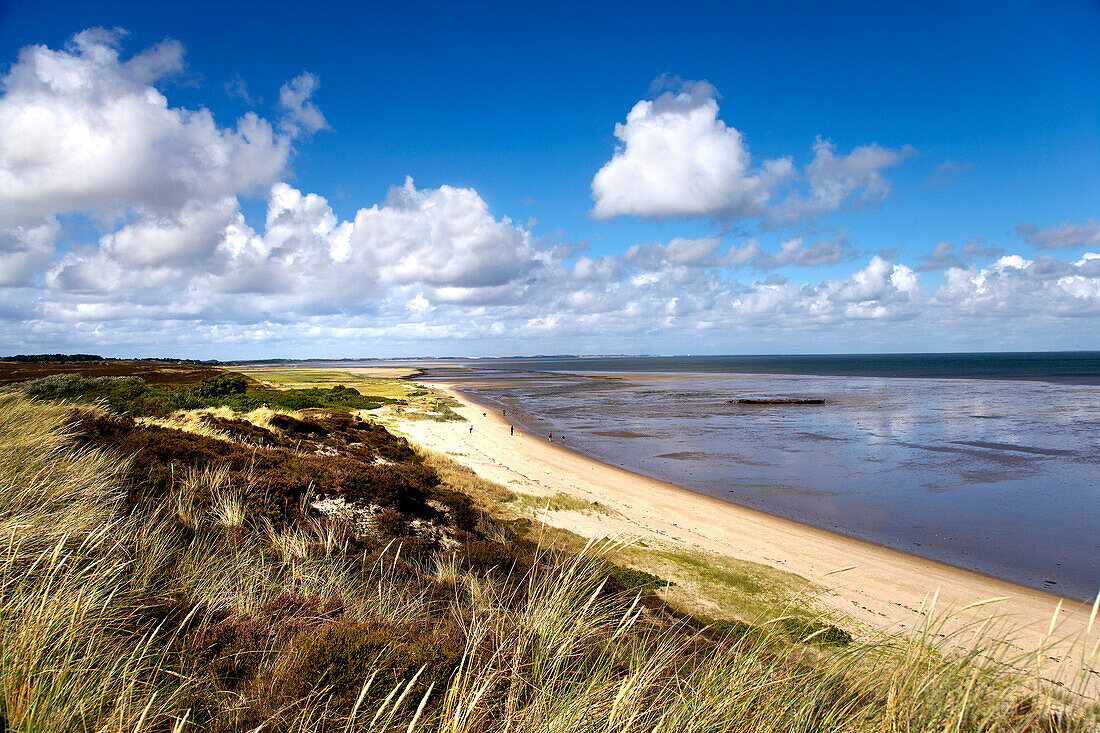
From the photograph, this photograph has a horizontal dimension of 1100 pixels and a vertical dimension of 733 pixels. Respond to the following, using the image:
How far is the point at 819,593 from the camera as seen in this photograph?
33.0 ft

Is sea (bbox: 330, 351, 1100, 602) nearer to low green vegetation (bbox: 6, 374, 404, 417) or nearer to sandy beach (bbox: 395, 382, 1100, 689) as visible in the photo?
sandy beach (bbox: 395, 382, 1100, 689)

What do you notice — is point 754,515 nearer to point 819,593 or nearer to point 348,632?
point 819,593

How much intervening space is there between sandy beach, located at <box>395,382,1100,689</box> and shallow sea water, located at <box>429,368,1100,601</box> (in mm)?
1255

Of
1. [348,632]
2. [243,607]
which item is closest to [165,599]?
[243,607]

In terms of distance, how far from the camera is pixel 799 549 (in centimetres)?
1324

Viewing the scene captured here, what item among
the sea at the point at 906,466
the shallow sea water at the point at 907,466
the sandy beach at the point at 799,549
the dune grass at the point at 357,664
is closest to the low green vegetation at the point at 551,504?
the sandy beach at the point at 799,549

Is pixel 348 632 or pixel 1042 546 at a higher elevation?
pixel 348 632

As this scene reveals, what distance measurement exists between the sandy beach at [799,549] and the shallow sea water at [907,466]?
1255 mm

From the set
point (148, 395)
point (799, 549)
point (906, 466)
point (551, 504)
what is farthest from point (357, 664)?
point (906, 466)

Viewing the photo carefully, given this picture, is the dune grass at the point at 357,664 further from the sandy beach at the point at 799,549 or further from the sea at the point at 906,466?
the sea at the point at 906,466

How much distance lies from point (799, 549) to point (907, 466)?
14345 millimetres

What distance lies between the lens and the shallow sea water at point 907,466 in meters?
14.5

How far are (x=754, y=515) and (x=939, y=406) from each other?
42087mm

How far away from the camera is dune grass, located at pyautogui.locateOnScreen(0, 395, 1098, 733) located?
2.63 meters
